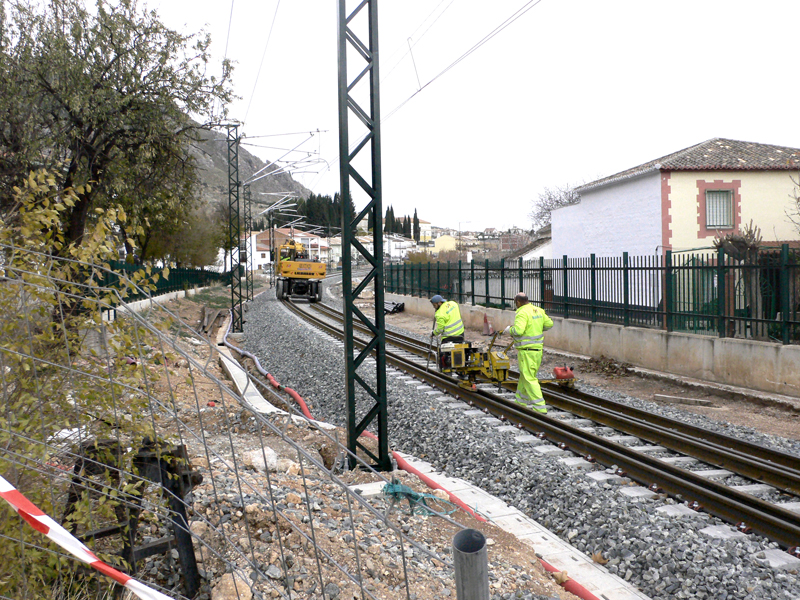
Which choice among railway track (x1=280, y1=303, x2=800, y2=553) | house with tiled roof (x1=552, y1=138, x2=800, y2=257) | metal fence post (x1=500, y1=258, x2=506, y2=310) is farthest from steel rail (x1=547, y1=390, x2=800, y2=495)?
house with tiled roof (x1=552, y1=138, x2=800, y2=257)

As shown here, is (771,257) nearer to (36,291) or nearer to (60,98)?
(36,291)

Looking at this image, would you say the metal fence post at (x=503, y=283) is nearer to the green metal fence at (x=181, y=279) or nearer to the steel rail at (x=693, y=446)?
the steel rail at (x=693, y=446)

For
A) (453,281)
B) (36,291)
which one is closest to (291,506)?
(36,291)

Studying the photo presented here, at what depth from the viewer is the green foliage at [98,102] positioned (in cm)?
1673

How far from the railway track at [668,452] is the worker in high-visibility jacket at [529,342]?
0.30 m

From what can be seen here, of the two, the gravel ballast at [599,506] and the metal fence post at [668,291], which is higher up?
the metal fence post at [668,291]

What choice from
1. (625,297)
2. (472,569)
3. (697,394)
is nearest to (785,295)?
(697,394)

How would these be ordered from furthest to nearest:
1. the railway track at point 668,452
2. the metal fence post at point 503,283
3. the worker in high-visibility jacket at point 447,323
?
the metal fence post at point 503,283 → the worker in high-visibility jacket at point 447,323 → the railway track at point 668,452

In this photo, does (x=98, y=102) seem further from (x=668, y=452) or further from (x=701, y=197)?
(x=701, y=197)

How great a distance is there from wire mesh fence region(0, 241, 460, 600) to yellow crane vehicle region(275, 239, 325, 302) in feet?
108

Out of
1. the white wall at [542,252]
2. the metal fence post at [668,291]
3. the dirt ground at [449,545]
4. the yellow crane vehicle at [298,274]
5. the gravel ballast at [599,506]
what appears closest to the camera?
the dirt ground at [449,545]

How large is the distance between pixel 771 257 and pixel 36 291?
12152 millimetres

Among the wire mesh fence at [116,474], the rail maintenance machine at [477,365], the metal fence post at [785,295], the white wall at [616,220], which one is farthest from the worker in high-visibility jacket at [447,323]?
the white wall at [616,220]

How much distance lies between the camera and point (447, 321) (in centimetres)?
1146
